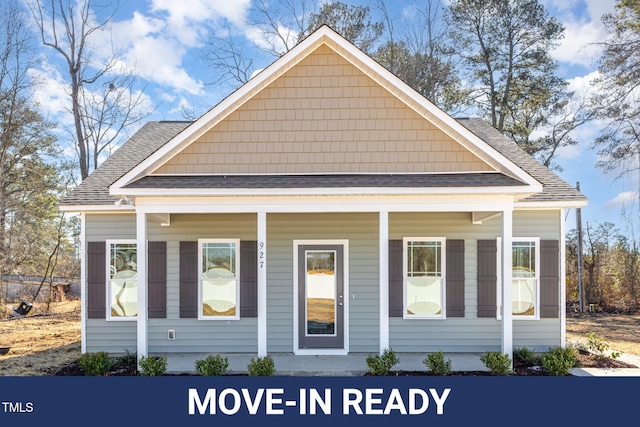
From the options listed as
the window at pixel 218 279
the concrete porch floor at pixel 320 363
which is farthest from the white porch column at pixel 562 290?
the window at pixel 218 279

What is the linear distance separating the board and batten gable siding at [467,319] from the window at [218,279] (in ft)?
10.2

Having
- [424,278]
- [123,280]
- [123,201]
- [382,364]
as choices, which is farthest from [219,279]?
[424,278]

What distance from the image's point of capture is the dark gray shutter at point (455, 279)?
8.30 m

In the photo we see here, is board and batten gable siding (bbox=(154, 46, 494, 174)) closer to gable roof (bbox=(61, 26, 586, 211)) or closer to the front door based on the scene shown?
gable roof (bbox=(61, 26, 586, 211))

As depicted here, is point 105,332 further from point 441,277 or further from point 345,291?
point 441,277

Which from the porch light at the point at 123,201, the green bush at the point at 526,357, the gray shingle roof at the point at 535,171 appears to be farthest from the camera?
the gray shingle roof at the point at 535,171

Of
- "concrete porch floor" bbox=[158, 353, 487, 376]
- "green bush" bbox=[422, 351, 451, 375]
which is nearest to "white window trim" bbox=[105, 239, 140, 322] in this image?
"concrete porch floor" bbox=[158, 353, 487, 376]

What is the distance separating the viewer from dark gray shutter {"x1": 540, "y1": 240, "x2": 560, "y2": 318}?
8.31m

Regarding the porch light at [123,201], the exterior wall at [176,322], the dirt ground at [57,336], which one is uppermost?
the porch light at [123,201]

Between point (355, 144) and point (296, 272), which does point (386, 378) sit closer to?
point (296, 272)

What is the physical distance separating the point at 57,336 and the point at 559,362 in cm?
1106

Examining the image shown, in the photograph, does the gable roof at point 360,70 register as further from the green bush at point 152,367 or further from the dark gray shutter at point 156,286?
the green bush at point 152,367

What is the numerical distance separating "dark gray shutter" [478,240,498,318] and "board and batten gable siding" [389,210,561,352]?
0.25 feet

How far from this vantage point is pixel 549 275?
833 centimetres
